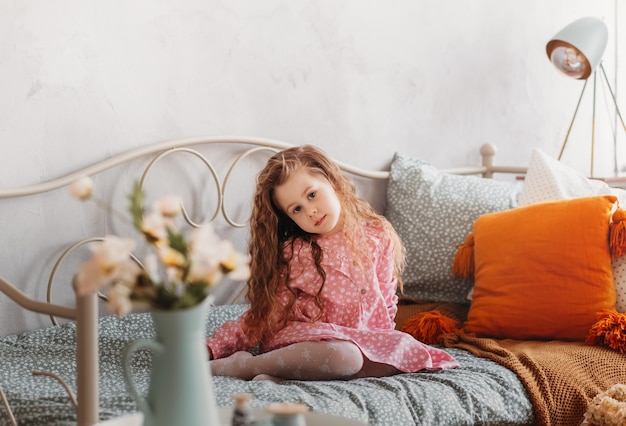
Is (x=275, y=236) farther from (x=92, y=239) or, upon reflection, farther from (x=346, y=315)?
(x=92, y=239)

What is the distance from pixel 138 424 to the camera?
3.52 feet

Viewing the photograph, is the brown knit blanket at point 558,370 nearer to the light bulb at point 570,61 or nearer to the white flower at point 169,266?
the white flower at point 169,266

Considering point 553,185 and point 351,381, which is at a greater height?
point 553,185

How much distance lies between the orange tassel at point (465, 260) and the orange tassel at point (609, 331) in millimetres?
370

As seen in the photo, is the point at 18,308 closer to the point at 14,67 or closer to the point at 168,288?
the point at 14,67

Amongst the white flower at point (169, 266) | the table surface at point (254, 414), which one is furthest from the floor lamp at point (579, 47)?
the white flower at point (169, 266)

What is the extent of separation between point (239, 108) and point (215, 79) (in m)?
0.11

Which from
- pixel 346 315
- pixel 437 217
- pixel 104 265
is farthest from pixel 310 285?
pixel 104 265

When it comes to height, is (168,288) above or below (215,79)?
below

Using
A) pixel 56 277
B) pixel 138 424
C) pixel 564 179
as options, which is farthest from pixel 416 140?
pixel 138 424

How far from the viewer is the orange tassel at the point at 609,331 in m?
1.84

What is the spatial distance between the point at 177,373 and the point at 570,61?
2129 millimetres

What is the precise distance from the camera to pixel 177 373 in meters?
0.90

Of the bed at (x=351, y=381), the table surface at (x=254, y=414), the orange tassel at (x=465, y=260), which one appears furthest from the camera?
the orange tassel at (x=465, y=260)
